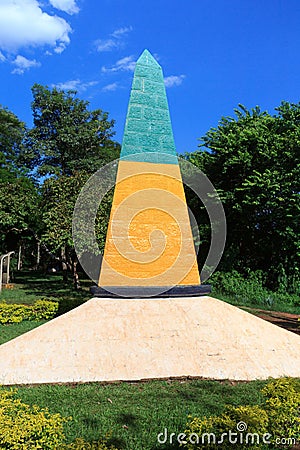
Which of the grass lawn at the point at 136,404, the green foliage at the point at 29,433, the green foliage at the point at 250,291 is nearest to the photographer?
the green foliage at the point at 29,433

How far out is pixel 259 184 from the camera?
16.6m

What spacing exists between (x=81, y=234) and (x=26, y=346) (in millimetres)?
8382

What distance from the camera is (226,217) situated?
64.7 feet

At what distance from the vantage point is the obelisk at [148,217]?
23.7 ft

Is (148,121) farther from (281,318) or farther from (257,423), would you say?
(281,318)

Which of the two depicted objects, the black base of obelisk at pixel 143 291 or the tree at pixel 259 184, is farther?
the tree at pixel 259 184

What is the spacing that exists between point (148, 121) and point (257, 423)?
5896 mm

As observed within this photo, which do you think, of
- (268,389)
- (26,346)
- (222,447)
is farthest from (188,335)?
(222,447)

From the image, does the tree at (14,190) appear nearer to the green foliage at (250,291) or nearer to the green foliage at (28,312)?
the green foliage at (28,312)

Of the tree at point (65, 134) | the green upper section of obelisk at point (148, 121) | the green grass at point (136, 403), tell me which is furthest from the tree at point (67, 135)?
the green grass at point (136, 403)

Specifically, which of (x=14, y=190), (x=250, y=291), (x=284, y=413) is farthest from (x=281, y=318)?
(x=14, y=190)

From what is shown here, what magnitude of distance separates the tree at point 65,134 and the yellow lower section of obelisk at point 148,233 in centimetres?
2004

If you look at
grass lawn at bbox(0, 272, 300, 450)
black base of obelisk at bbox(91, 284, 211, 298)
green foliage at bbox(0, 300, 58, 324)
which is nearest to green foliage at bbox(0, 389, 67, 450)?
grass lawn at bbox(0, 272, 300, 450)

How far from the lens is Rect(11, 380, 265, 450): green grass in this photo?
4.36 m
